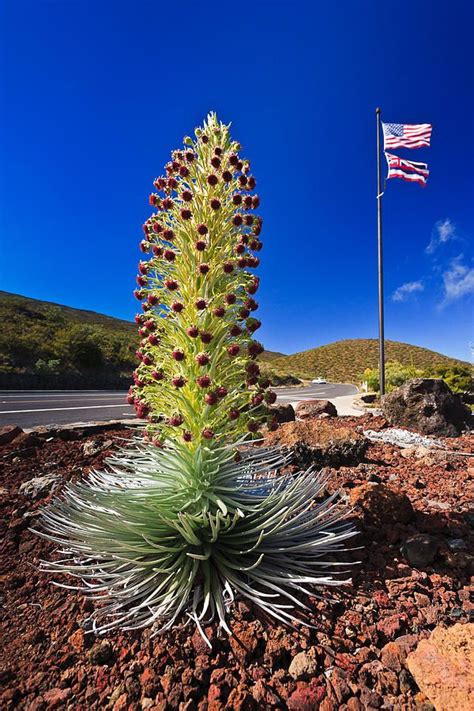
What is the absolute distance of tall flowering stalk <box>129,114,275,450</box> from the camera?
1914mm

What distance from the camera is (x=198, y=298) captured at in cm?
187

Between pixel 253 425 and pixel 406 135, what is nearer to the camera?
pixel 253 425

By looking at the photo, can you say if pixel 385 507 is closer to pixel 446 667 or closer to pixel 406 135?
pixel 446 667

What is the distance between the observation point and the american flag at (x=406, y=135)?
11.1 m

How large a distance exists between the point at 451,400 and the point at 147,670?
21.7ft

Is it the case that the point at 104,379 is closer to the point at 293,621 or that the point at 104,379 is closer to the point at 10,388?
the point at 10,388

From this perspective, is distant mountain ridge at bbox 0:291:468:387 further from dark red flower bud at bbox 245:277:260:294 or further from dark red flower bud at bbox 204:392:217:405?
dark red flower bud at bbox 204:392:217:405

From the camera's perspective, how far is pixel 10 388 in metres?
18.0

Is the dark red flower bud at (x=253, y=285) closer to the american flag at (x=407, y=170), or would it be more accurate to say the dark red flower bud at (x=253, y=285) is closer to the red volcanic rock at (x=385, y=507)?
the red volcanic rock at (x=385, y=507)

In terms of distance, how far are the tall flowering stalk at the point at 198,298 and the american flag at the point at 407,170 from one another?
37.8ft

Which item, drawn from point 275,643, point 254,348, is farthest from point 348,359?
point 275,643

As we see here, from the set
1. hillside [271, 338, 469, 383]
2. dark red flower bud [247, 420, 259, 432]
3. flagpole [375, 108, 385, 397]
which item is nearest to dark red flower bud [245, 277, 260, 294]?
dark red flower bud [247, 420, 259, 432]

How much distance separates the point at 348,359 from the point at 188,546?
2931 inches

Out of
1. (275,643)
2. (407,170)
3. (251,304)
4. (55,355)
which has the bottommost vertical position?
(275,643)
